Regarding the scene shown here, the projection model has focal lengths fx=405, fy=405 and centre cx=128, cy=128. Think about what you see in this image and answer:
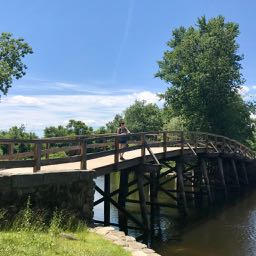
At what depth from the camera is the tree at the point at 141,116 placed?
7994 cm

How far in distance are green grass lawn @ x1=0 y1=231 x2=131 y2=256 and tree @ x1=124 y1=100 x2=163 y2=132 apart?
7022 centimetres

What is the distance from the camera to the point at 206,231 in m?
16.7

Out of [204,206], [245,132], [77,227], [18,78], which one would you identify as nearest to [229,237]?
[204,206]

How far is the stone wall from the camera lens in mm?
9375

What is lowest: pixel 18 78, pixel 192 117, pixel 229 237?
pixel 229 237

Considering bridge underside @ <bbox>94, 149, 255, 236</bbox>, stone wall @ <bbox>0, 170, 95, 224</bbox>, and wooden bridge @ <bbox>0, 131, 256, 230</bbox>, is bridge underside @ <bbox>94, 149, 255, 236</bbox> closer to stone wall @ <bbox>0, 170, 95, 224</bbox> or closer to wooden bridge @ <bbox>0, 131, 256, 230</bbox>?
wooden bridge @ <bbox>0, 131, 256, 230</bbox>

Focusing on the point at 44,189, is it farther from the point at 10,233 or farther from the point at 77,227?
the point at 10,233

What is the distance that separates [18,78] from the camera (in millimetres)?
32906

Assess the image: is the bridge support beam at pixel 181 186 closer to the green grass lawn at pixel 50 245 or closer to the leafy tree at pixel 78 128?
the green grass lawn at pixel 50 245

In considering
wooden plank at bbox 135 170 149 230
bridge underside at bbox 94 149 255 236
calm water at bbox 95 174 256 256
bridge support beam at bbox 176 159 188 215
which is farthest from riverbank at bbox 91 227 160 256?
bridge support beam at bbox 176 159 188 215

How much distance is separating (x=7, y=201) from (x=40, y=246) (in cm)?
216

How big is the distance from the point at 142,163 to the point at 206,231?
3.97 meters

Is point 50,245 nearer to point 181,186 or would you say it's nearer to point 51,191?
point 51,191

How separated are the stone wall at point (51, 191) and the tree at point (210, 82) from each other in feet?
91.9
